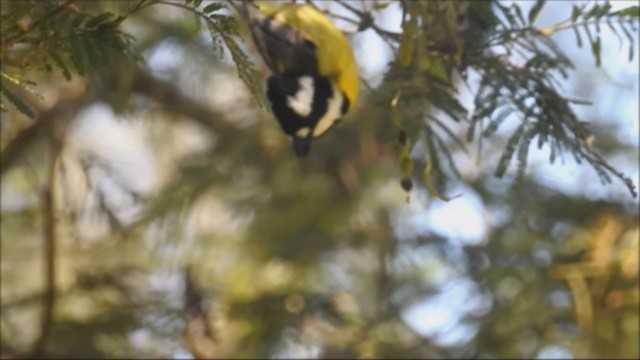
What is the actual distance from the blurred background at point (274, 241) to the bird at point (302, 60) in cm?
44

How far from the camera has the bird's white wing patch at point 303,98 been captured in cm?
90

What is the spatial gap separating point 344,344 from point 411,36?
72 cm

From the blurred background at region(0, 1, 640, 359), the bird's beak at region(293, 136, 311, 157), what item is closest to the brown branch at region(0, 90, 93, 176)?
the blurred background at region(0, 1, 640, 359)

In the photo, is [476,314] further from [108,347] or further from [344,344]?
[108,347]

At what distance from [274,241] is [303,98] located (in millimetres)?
874

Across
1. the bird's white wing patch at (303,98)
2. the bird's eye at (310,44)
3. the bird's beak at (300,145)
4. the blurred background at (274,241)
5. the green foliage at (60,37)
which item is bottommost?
the blurred background at (274,241)

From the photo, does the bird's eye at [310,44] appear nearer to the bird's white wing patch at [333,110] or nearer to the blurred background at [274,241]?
A: the bird's white wing patch at [333,110]

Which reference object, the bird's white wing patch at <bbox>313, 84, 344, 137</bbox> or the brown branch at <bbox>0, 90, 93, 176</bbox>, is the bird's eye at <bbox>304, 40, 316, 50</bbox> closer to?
the bird's white wing patch at <bbox>313, 84, 344, 137</bbox>

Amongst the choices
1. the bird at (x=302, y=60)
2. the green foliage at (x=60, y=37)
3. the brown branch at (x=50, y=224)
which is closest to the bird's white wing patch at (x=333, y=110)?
the bird at (x=302, y=60)

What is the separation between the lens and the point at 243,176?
1820 millimetres

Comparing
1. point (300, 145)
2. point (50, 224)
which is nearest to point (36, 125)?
point (50, 224)

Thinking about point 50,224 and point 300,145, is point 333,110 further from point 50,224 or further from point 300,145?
point 50,224

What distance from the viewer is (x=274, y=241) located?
177 cm

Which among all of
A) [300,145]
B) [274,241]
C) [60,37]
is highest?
[60,37]
